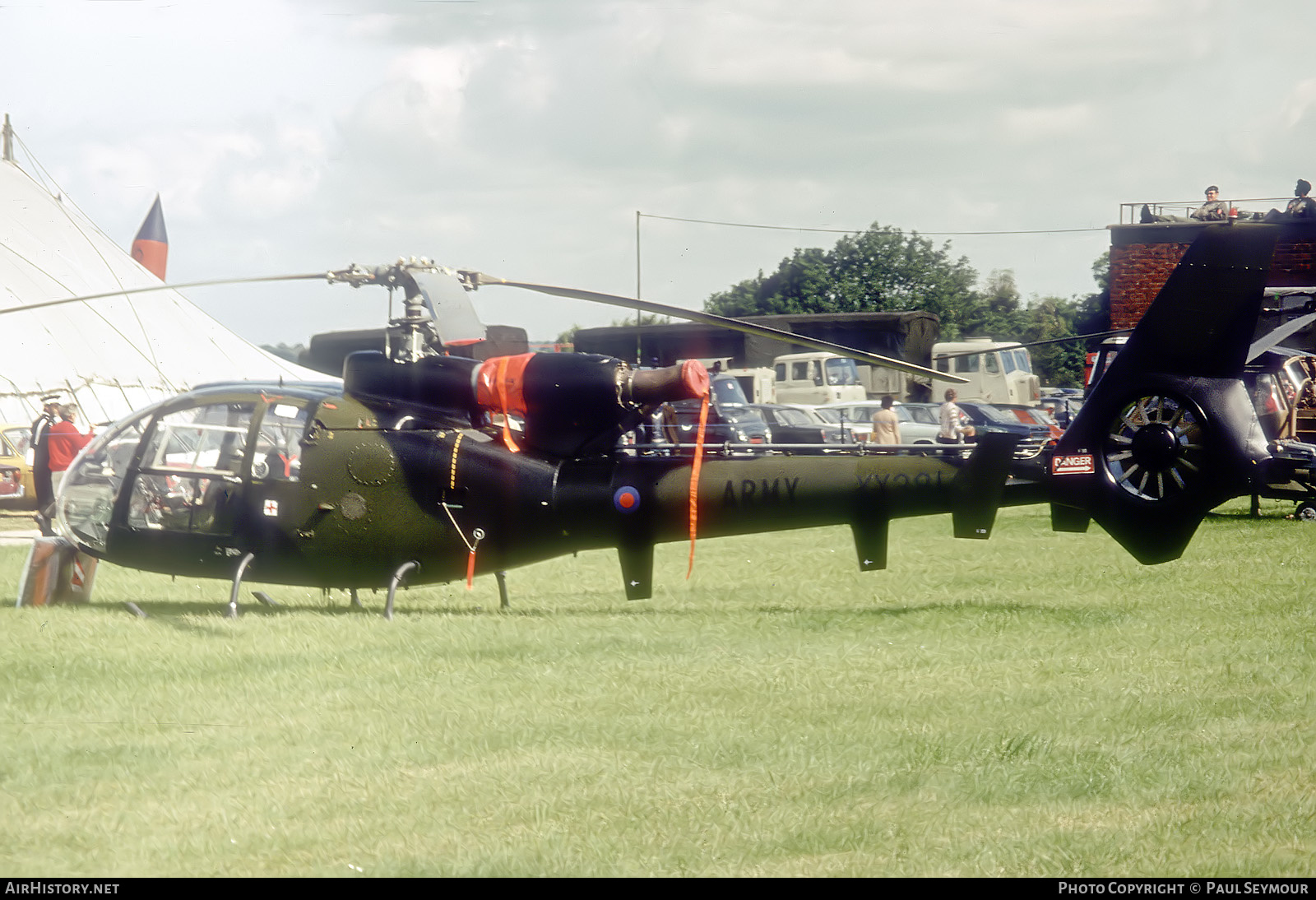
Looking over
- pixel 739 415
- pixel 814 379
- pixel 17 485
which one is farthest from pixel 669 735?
pixel 814 379

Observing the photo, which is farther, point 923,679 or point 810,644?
point 810,644

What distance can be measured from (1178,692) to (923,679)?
5.03ft

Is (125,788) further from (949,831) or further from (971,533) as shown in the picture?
(971,533)

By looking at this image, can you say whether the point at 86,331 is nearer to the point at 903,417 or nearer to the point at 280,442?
the point at 280,442

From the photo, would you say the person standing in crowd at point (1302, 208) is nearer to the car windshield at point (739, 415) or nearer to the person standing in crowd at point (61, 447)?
the car windshield at point (739, 415)

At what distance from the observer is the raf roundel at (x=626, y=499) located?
909 cm

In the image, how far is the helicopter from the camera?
27.4 feet

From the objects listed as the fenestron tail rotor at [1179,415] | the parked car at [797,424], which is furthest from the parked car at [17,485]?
the fenestron tail rotor at [1179,415]

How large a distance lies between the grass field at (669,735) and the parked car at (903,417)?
19.7 meters

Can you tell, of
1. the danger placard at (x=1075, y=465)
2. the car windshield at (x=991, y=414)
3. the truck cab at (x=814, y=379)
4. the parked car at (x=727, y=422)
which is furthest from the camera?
the truck cab at (x=814, y=379)

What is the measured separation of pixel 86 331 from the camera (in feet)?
85.5

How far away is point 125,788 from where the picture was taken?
5.71m

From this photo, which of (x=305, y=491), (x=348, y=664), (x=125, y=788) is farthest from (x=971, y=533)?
(x=125, y=788)

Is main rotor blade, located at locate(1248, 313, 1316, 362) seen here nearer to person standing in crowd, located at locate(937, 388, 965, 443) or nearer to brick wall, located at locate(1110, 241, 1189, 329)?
person standing in crowd, located at locate(937, 388, 965, 443)
